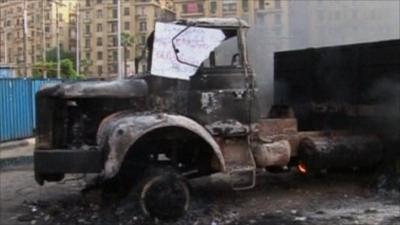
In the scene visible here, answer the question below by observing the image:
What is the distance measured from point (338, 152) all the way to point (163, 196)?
2.64m

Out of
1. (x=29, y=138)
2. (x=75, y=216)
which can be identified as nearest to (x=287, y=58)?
(x=75, y=216)

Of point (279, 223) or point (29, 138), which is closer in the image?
point (279, 223)

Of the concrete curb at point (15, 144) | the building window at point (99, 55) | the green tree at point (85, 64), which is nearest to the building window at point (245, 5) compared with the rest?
the concrete curb at point (15, 144)

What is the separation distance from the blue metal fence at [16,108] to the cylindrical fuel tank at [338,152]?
821 centimetres

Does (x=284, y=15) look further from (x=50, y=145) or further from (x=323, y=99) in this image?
(x=50, y=145)

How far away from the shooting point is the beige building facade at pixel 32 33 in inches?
1695

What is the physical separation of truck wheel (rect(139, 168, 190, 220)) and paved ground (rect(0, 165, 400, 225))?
0.12 metres

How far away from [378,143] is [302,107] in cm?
140

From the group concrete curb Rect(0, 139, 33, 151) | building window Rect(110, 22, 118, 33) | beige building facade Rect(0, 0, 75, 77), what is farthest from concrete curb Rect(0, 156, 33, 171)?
building window Rect(110, 22, 118, 33)

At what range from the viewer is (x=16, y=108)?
590 inches

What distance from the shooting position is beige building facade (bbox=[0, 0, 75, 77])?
141 ft

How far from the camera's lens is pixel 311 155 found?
300 inches

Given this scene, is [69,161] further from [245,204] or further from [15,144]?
[15,144]

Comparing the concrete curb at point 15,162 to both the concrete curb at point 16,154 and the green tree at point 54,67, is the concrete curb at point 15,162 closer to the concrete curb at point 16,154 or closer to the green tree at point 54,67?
the concrete curb at point 16,154
